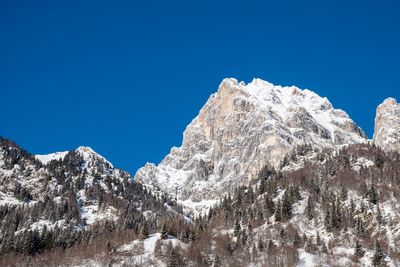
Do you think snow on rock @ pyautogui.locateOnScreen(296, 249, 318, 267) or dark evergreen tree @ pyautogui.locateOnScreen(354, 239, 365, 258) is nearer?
snow on rock @ pyautogui.locateOnScreen(296, 249, 318, 267)

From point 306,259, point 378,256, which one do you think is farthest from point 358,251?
point 306,259

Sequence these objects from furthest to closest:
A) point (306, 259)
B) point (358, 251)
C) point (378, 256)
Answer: point (358, 251)
point (306, 259)
point (378, 256)

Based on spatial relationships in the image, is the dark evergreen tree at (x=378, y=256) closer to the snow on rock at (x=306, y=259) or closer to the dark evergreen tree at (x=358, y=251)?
the dark evergreen tree at (x=358, y=251)

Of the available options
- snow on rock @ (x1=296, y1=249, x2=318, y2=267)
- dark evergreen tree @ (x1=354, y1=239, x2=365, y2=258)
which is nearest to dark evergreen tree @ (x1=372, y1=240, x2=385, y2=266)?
dark evergreen tree @ (x1=354, y1=239, x2=365, y2=258)

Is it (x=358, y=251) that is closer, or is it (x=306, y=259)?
(x=306, y=259)

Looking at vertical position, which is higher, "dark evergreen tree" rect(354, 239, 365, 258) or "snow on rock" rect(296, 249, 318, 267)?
A: "dark evergreen tree" rect(354, 239, 365, 258)

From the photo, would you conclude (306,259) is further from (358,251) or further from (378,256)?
(378,256)

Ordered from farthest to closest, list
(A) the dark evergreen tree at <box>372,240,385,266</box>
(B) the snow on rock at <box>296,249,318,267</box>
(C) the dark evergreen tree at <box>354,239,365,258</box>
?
1. (C) the dark evergreen tree at <box>354,239,365,258</box>
2. (B) the snow on rock at <box>296,249,318,267</box>
3. (A) the dark evergreen tree at <box>372,240,385,266</box>

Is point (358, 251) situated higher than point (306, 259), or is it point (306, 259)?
point (358, 251)

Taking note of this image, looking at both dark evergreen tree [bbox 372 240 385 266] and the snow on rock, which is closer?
dark evergreen tree [bbox 372 240 385 266]

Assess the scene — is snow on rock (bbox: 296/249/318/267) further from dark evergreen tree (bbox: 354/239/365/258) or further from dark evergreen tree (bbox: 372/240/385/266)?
dark evergreen tree (bbox: 372/240/385/266)

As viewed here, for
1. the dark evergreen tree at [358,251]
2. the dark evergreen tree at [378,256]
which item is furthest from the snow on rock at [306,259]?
the dark evergreen tree at [378,256]

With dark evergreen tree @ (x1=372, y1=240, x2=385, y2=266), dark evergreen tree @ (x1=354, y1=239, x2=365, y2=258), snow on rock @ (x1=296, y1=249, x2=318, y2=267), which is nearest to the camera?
dark evergreen tree @ (x1=372, y1=240, x2=385, y2=266)

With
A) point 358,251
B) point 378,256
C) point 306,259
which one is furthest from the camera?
point 358,251
